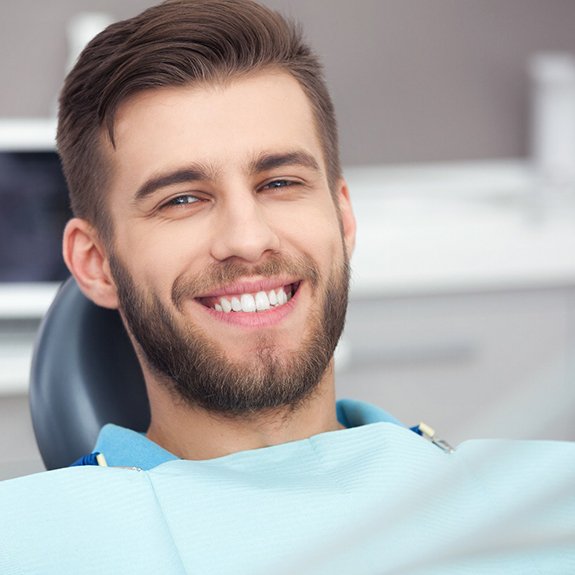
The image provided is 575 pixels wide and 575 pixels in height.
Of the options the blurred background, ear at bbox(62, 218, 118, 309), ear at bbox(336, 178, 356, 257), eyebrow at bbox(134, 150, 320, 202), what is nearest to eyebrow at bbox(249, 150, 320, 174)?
eyebrow at bbox(134, 150, 320, 202)

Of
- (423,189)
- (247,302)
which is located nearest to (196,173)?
(247,302)

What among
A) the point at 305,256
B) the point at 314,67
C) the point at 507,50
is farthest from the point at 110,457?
the point at 507,50

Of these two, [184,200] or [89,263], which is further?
[89,263]

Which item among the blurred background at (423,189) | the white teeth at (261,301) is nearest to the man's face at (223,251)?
the white teeth at (261,301)

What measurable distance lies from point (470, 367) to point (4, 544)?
4.92 ft

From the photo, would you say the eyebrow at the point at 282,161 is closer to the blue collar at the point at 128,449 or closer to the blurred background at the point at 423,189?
the blue collar at the point at 128,449

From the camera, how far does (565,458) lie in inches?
42.6

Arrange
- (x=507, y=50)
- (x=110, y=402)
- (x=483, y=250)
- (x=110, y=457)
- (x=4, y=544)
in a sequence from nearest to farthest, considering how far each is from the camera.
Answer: (x=4, y=544) → (x=110, y=457) → (x=110, y=402) → (x=483, y=250) → (x=507, y=50)

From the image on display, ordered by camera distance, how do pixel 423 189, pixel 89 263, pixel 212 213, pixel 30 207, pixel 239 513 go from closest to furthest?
pixel 239 513 < pixel 212 213 < pixel 89 263 < pixel 30 207 < pixel 423 189

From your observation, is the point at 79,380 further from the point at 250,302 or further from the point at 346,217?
the point at 346,217

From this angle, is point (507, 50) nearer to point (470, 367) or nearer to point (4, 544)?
point (470, 367)

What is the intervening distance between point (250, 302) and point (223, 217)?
3.4 inches

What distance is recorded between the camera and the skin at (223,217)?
3.35ft

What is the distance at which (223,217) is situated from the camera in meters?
1.02
